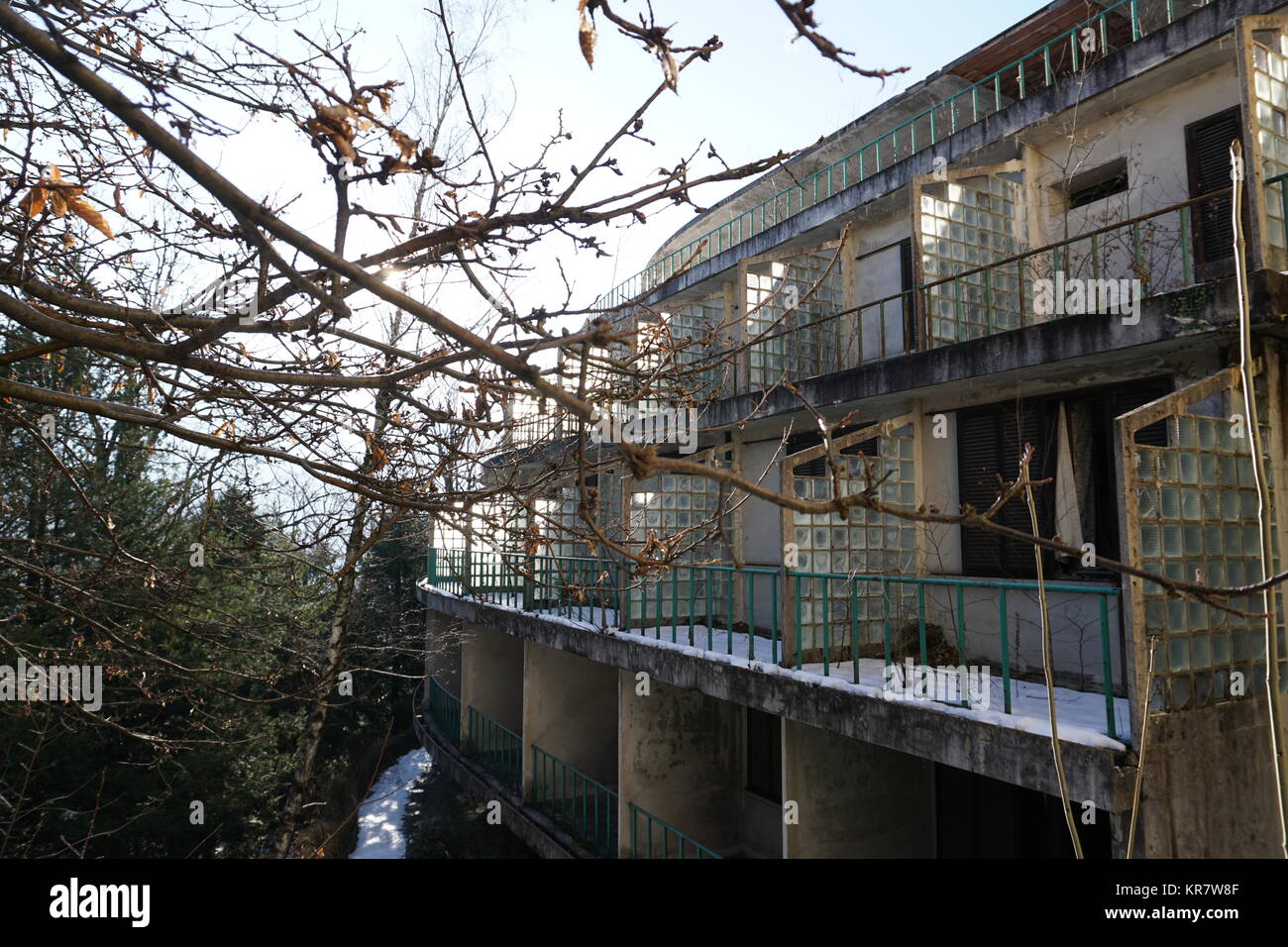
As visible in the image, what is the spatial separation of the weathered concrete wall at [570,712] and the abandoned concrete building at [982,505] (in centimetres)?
5

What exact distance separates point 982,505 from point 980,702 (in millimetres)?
3364

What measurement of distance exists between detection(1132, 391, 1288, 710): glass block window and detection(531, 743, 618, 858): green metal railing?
7.54 meters

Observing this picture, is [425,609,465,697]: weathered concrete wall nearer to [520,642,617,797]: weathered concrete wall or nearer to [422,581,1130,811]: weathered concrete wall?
[520,642,617,797]: weathered concrete wall

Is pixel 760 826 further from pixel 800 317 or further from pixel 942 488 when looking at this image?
pixel 800 317

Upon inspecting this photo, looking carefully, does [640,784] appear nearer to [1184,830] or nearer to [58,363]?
[1184,830]

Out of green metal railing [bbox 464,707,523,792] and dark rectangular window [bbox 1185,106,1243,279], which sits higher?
dark rectangular window [bbox 1185,106,1243,279]

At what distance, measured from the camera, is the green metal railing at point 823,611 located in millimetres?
5648

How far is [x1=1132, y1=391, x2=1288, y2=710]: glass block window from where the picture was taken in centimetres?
484

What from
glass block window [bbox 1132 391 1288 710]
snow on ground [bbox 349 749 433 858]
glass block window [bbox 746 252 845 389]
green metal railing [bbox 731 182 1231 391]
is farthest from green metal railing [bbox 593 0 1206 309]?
snow on ground [bbox 349 749 433 858]

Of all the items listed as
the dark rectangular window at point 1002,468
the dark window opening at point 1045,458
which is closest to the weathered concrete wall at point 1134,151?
the dark window opening at point 1045,458

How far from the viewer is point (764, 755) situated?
35.8 ft
